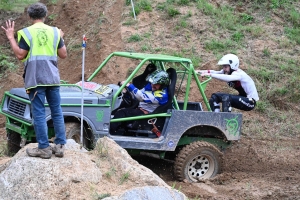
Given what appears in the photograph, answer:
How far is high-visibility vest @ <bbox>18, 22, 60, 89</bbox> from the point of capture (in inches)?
228

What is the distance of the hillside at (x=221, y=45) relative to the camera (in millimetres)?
10805

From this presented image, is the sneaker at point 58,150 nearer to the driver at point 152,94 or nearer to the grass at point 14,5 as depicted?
the driver at point 152,94

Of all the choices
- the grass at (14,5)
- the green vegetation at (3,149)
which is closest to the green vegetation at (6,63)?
the grass at (14,5)

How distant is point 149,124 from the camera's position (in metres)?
8.56

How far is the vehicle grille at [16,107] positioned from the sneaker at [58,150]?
6.73 ft

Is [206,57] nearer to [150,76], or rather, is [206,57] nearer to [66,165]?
[150,76]

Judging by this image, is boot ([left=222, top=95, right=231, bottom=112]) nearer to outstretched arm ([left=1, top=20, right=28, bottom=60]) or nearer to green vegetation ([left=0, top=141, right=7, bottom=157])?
green vegetation ([left=0, top=141, right=7, bottom=157])

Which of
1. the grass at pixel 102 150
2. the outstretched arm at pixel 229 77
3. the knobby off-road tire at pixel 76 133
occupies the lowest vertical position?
the knobby off-road tire at pixel 76 133

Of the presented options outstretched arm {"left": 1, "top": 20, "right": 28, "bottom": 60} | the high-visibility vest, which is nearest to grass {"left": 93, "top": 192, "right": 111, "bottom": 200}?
the high-visibility vest

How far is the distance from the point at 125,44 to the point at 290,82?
3915 mm

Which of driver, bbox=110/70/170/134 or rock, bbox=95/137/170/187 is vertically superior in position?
driver, bbox=110/70/170/134

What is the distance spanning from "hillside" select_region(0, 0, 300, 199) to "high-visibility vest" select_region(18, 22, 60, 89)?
3912mm

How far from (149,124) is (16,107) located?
1924 mm

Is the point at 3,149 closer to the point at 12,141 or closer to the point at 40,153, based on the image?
the point at 12,141
